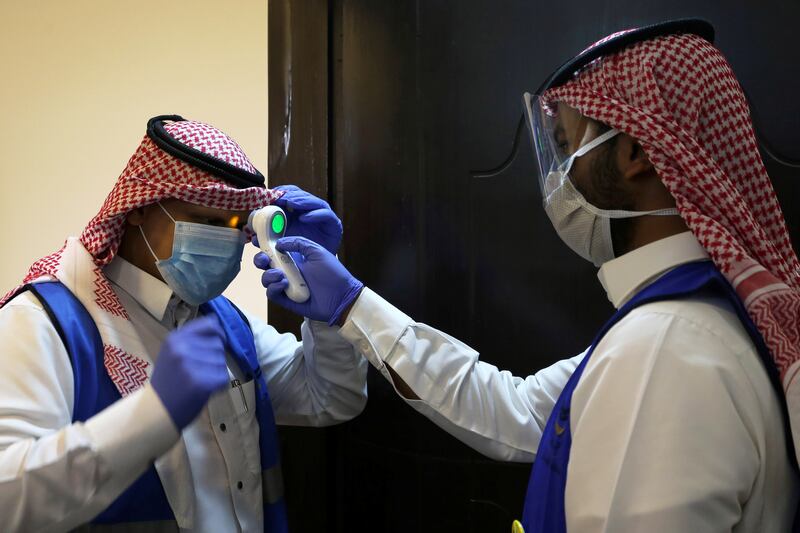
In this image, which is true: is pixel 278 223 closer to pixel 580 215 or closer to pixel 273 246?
pixel 273 246

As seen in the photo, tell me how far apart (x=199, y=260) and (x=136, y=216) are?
0.46 ft

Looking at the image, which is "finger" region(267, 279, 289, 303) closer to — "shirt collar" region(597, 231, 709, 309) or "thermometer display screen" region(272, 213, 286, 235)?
"thermometer display screen" region(272, 213, 286, 235)

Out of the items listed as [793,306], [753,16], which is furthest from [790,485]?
Answer: [753,16]

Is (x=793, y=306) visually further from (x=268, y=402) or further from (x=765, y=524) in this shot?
(x=268, y=402)

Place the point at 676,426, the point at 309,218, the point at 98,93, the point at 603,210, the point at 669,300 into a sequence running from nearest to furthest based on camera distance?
the point at 676,426 < the point at 669,300 < the point at 603,210 < the point at 309,218 < the point at 98,93

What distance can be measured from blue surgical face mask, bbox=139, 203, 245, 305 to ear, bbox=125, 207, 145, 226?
2 cm

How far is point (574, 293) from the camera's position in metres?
1.50

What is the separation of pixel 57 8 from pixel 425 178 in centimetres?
142

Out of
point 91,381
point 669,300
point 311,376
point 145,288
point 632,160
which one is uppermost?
point 632,160

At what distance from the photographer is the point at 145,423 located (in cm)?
76

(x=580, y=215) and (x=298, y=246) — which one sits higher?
(x=580, y=215)

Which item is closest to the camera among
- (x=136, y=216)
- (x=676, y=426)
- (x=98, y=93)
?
(x=676, y=426)

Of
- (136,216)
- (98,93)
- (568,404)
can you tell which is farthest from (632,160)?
(98,93)

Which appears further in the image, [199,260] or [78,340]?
[199,260]
